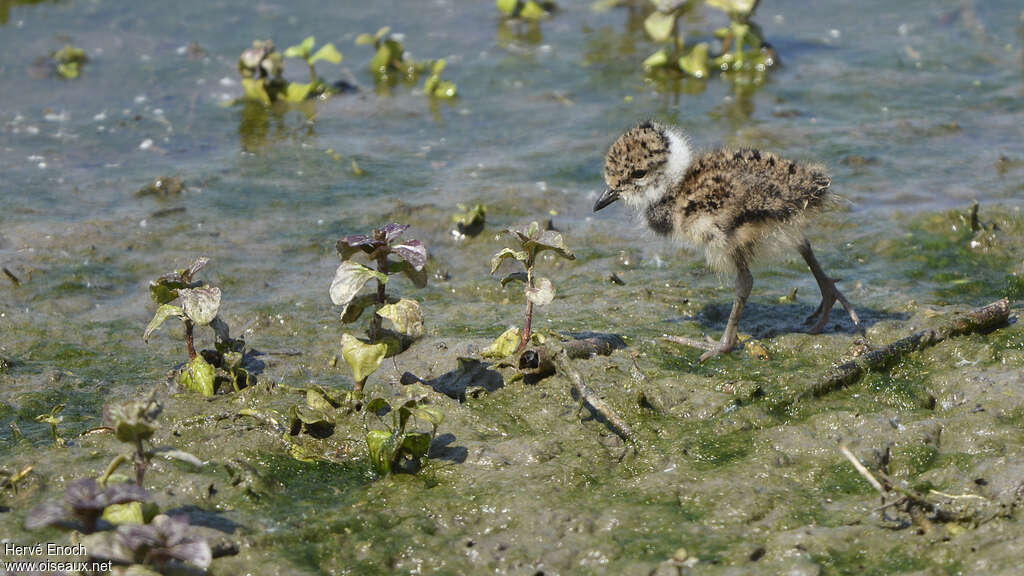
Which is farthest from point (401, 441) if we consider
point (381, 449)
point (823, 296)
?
point (823, 296)

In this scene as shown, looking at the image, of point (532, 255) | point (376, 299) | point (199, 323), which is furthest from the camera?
point (532, 255)

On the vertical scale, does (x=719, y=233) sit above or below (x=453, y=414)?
above

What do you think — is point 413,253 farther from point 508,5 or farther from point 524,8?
point 524,8

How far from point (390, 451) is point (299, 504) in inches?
14.5

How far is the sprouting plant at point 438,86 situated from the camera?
344 inches

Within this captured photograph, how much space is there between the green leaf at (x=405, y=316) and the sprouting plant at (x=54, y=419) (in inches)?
51.9

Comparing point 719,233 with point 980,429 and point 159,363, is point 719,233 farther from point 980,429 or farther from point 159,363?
point 159,363

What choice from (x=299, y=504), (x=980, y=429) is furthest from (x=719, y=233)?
(x=299, y=504)

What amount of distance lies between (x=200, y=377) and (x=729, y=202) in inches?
100

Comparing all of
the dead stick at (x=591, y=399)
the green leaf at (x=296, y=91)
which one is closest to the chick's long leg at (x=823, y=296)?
the dead stick at (x=591, y=399)

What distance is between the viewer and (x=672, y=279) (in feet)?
19.1

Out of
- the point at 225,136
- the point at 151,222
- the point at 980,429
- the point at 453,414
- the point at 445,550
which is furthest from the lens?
the point at 225,136

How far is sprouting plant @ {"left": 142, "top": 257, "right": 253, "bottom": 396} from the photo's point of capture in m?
4.29

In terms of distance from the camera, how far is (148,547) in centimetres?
299
